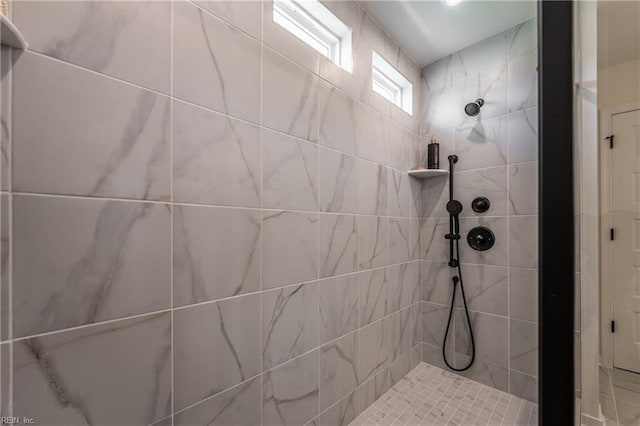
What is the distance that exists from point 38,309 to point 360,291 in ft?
4.40

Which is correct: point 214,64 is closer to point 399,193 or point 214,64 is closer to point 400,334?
point 399,193

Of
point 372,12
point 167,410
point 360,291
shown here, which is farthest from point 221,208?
point 372,12

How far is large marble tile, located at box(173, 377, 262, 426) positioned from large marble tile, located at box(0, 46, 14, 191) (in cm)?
84

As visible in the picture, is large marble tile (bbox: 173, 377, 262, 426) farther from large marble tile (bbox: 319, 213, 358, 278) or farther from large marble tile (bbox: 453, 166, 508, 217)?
large marble tile (bbox: 453, 166, 508, 217)

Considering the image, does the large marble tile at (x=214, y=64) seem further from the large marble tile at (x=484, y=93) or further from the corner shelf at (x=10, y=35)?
the large marble tile at (x=484, y=93)

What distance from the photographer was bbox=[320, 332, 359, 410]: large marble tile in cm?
130

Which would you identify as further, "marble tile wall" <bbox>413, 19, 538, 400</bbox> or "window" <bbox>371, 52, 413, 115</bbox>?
"window" <bbox>371, 52, 413, 115</bbox>

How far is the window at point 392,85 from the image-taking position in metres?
1.85

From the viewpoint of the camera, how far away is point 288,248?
3.73 ft

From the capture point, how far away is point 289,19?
4.39 ft

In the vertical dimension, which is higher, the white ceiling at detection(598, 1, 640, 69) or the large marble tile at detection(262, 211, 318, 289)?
the white ceiling at detection(598, 1, 640, 69)

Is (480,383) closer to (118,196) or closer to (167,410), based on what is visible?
(167,410)

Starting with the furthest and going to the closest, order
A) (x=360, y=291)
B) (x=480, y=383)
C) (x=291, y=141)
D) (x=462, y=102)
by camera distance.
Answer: (x=462, y=102)
(x=480, y=383)
(x=360, y=291)
(x=291, y=141)

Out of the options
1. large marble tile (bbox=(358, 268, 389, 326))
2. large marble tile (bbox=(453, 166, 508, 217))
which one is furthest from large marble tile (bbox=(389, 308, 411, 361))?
large marble tile (bbox=(453, 166, 508, 217))
